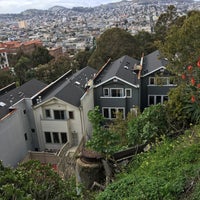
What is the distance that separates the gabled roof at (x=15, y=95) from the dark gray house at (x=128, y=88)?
5.17 meters

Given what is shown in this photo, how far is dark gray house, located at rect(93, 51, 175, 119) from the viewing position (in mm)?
18298

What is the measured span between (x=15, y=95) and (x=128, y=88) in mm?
8155

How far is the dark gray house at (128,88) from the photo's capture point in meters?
18.3

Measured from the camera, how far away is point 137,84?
18.2 meters

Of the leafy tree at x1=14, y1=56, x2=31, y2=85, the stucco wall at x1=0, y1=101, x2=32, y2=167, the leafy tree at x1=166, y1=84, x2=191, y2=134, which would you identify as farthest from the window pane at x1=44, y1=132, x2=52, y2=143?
the leafy tree at x1=14, y1=56, x2=31, y2=85

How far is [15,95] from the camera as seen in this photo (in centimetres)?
1852

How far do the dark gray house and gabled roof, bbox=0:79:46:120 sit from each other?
5.17 metres

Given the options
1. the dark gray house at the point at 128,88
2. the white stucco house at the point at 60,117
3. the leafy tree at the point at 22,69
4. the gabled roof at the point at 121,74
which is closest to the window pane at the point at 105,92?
the dark gray house at the point at 128,88

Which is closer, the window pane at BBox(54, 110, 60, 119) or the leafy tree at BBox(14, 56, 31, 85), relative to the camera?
the window pane at BBox(54, 110, 60, 119)

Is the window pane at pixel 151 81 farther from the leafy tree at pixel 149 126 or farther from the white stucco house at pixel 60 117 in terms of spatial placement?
the leafy tree at pixel 149 126

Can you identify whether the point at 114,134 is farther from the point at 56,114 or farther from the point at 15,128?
the point at 15,128

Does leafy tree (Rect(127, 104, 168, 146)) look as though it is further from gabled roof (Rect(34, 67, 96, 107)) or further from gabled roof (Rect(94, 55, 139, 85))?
gabled roof (Rect(94, 55, 139, 85))

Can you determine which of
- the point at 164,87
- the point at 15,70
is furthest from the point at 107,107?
the point at 15,70

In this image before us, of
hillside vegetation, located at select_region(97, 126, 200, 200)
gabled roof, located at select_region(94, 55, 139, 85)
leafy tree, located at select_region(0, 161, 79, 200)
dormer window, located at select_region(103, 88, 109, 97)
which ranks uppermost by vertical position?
leafy tree, located at select_region(0, 161, 79, 200)
